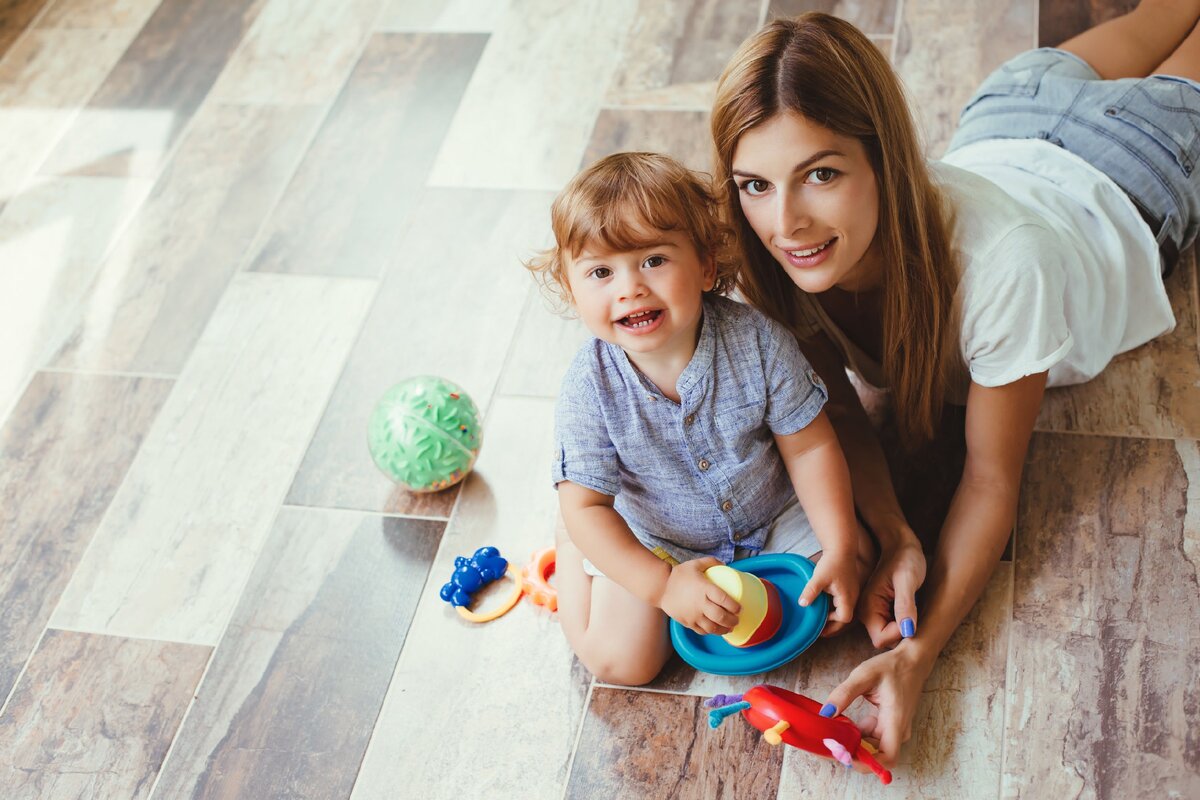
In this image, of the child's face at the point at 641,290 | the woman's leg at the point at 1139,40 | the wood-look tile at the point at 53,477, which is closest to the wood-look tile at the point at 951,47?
the woman's leg at the point at 1139,40

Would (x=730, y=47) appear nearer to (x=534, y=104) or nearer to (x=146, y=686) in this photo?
(x=534, y=104)

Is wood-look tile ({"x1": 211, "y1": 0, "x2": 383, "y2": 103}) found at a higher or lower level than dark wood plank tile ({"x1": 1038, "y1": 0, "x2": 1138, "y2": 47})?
higher

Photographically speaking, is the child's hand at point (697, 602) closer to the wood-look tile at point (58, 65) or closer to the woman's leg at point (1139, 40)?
the woman's leg at point (1139, 40)

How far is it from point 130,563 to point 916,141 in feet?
3.91

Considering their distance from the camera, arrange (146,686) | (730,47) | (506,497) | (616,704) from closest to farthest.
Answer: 1. (616,704)
2. (146,686)
3. (506,497)
4. (730,47)

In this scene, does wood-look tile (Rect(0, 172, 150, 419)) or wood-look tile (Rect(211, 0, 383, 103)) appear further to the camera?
wood-look tile (Rect(211, 0, 383, 103))

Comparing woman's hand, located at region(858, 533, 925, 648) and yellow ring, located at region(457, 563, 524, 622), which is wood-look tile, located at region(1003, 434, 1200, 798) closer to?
woman's hand, located at region(858, 533, 925, 648)

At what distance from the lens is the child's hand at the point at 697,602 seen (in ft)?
4.27

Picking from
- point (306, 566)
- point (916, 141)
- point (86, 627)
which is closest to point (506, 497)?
point (306, 566)

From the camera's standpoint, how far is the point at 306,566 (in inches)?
64.2

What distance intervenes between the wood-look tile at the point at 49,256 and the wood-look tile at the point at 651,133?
2.86ft

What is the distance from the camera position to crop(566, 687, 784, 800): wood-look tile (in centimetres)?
133

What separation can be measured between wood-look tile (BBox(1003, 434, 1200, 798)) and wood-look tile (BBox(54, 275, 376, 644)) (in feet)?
3.36

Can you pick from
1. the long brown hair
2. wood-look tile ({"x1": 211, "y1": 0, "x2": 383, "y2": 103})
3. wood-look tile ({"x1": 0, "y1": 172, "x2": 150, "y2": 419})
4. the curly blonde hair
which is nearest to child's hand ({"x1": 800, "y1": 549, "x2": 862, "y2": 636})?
the long brown hair
